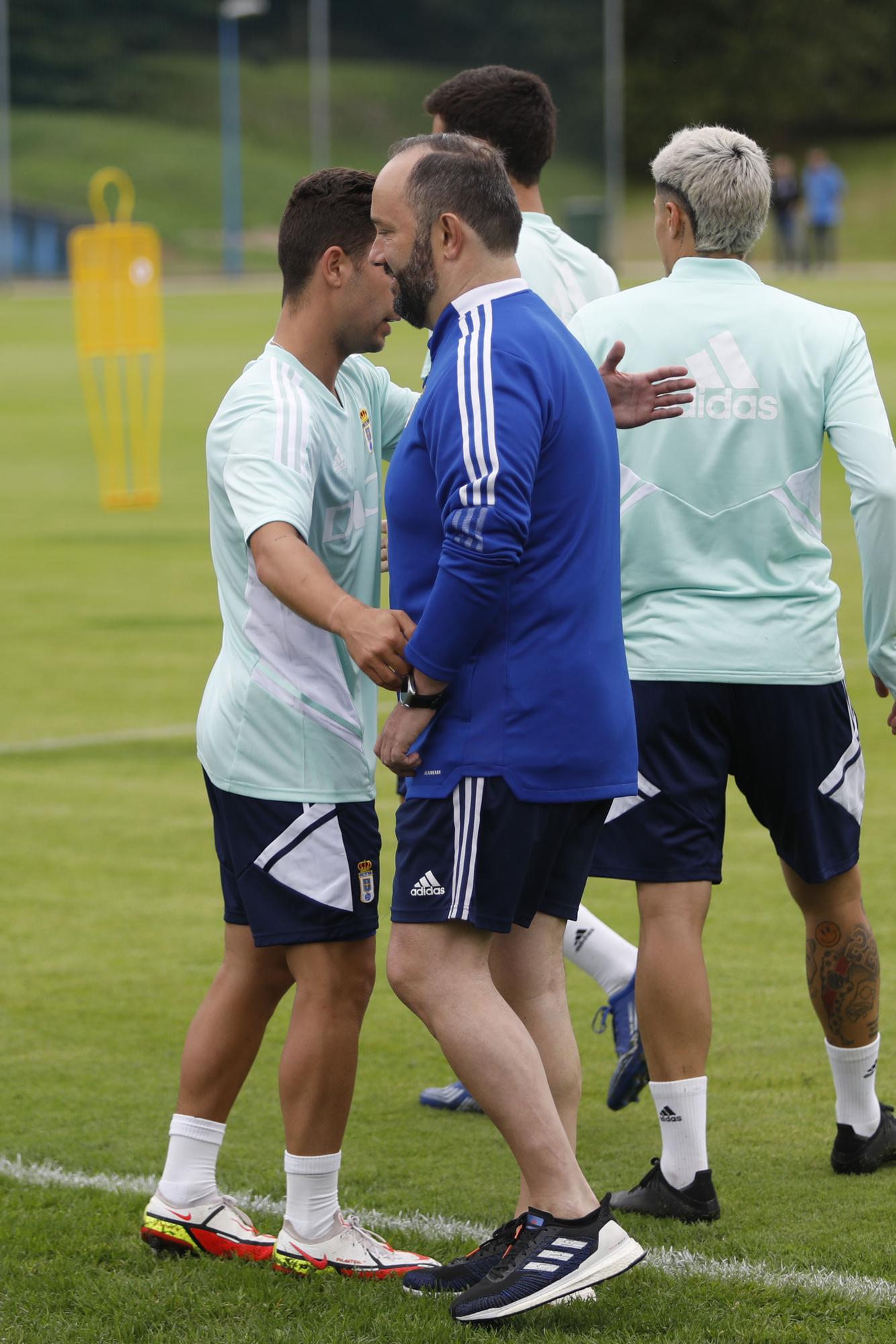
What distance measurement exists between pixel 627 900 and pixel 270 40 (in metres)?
48.2

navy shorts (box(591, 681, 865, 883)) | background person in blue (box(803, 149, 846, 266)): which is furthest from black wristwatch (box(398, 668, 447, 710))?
background person in blue (box(803, 149, 846, 266))

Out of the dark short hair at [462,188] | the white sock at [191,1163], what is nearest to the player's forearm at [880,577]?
the dark short hair at [462,188]

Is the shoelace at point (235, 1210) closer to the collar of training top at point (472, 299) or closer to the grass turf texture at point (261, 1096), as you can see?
the grass turf texture at point (261, 1096)

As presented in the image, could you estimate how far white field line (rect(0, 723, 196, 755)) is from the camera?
9.34 m

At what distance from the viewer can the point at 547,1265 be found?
3455 mm

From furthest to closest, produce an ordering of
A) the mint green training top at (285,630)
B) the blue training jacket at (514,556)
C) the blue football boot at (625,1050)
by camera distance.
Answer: the blue football boot at (625,1050) → the mint green training top at (285,630) → the blue training jacket at (514,556)

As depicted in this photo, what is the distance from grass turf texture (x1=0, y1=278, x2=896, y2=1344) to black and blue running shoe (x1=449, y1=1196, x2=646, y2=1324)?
0.08 meters

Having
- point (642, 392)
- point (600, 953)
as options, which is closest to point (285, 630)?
point (642, 392)

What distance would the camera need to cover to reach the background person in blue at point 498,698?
11.3 ft

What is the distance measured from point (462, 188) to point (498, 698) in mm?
894

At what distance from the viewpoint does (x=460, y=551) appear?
3.31 meters

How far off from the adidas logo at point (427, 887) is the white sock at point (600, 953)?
160 centimetres

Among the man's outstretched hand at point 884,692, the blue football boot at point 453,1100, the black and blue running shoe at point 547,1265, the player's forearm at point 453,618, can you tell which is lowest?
the blue football boot at point 453,1100

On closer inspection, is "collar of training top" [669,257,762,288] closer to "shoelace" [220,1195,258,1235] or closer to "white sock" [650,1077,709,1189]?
"white sock" [650,1077,709,1189]
